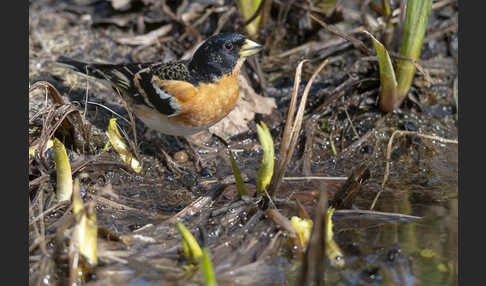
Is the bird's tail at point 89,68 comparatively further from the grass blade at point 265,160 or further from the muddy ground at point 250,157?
the grass blade at point 265,160

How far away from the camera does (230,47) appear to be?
16.4ft

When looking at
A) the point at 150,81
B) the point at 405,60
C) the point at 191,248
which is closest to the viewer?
the point at 191,248

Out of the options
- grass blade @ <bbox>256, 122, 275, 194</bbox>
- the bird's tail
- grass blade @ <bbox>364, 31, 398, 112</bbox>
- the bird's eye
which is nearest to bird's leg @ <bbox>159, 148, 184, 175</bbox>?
the bird's tail

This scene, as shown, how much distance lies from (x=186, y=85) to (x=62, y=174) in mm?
1303

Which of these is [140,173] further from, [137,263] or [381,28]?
[381,28]

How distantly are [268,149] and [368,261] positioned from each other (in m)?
0.94

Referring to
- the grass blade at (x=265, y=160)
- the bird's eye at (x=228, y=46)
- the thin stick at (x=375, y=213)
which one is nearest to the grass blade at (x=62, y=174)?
the grass blade at (x=265, y=160)

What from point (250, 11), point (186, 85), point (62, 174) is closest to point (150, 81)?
point (186, 85)

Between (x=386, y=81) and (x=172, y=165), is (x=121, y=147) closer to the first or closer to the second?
(x=172, y=165)

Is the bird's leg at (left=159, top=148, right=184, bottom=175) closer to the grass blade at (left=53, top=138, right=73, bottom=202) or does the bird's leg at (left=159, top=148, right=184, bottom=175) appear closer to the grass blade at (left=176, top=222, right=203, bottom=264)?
the grass blade at (left=53, top=138, right=73, bottom=202)

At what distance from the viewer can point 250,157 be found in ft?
17.5

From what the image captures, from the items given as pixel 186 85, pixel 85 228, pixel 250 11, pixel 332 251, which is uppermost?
pixel 250 11

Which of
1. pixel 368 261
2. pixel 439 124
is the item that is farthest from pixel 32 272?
pixel 439 124

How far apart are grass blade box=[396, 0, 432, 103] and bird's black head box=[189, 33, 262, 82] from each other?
4.19 feet
